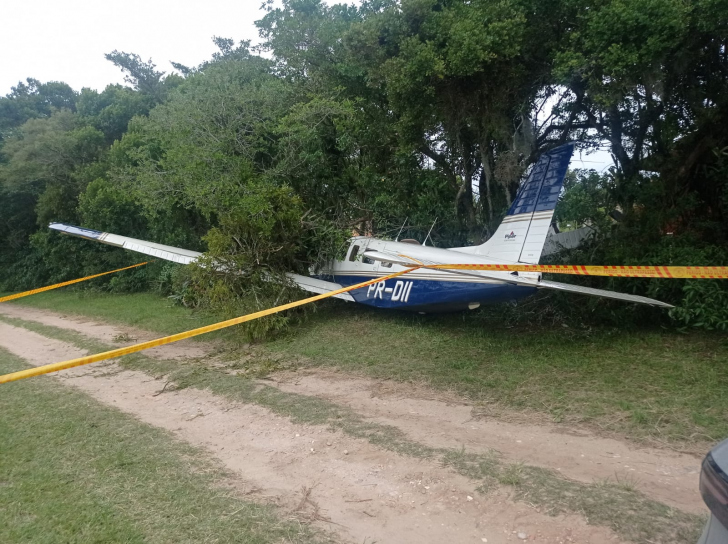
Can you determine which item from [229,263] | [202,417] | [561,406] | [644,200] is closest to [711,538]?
[561,406]

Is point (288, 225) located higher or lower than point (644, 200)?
lower

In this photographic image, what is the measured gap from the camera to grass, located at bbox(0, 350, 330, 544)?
3525 millimetres

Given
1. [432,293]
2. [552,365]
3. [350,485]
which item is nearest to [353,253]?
[432,293]

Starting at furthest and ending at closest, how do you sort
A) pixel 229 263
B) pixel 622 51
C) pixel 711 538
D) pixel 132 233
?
pixel 132 233
pixel 229 263
pixel 622 51
pixel 711 538

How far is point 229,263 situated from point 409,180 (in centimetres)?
520

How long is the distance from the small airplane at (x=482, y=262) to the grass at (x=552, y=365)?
0.84 metres

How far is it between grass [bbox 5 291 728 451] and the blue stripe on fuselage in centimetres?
67

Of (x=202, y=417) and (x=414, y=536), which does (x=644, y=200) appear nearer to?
(x=414, y=536)

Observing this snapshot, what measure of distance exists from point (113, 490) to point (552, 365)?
6216mm

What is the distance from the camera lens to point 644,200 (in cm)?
894

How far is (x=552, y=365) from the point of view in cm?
715

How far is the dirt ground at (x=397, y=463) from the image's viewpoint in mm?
3457

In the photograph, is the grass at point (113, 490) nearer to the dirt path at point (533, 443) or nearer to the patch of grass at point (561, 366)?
the dirt path at point (533, 443)

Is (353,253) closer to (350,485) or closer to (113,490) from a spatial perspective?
(350,485)
